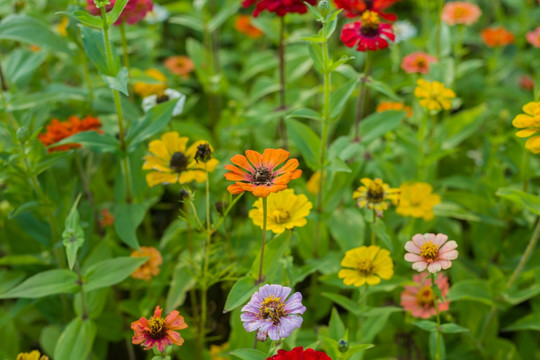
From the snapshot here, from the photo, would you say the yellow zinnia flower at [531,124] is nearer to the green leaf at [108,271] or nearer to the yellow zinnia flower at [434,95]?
the yellow zinnia flower at [434,95]

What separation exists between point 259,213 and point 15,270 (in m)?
0.98

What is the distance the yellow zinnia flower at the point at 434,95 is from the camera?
177 cm

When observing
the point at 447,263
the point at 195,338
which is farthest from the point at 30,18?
the point at 447,263

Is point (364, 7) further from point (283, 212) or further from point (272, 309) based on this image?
point (272, 309)

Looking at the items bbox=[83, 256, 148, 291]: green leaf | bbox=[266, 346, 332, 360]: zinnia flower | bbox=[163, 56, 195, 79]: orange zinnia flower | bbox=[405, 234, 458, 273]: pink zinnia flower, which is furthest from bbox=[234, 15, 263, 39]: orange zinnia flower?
bbox=[266, 346, 332, 360]: zinnia flower

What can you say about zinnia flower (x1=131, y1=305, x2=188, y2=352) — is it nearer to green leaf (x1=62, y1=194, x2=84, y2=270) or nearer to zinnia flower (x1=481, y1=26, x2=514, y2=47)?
green leaf (x1=62, y1=194, x2=84, y2=270)

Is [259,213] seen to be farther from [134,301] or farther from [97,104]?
[97,104]

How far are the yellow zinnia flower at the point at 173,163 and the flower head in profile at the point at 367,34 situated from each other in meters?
0.56

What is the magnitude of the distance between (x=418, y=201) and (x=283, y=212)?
0.59 m

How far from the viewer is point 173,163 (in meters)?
1.63

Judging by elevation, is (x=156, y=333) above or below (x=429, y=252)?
below

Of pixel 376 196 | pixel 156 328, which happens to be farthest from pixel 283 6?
pixel 156 328

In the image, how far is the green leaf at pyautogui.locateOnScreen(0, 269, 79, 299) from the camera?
1505mm

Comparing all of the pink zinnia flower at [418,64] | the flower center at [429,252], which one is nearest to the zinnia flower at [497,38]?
the pink zinnia flower at [418,64]
